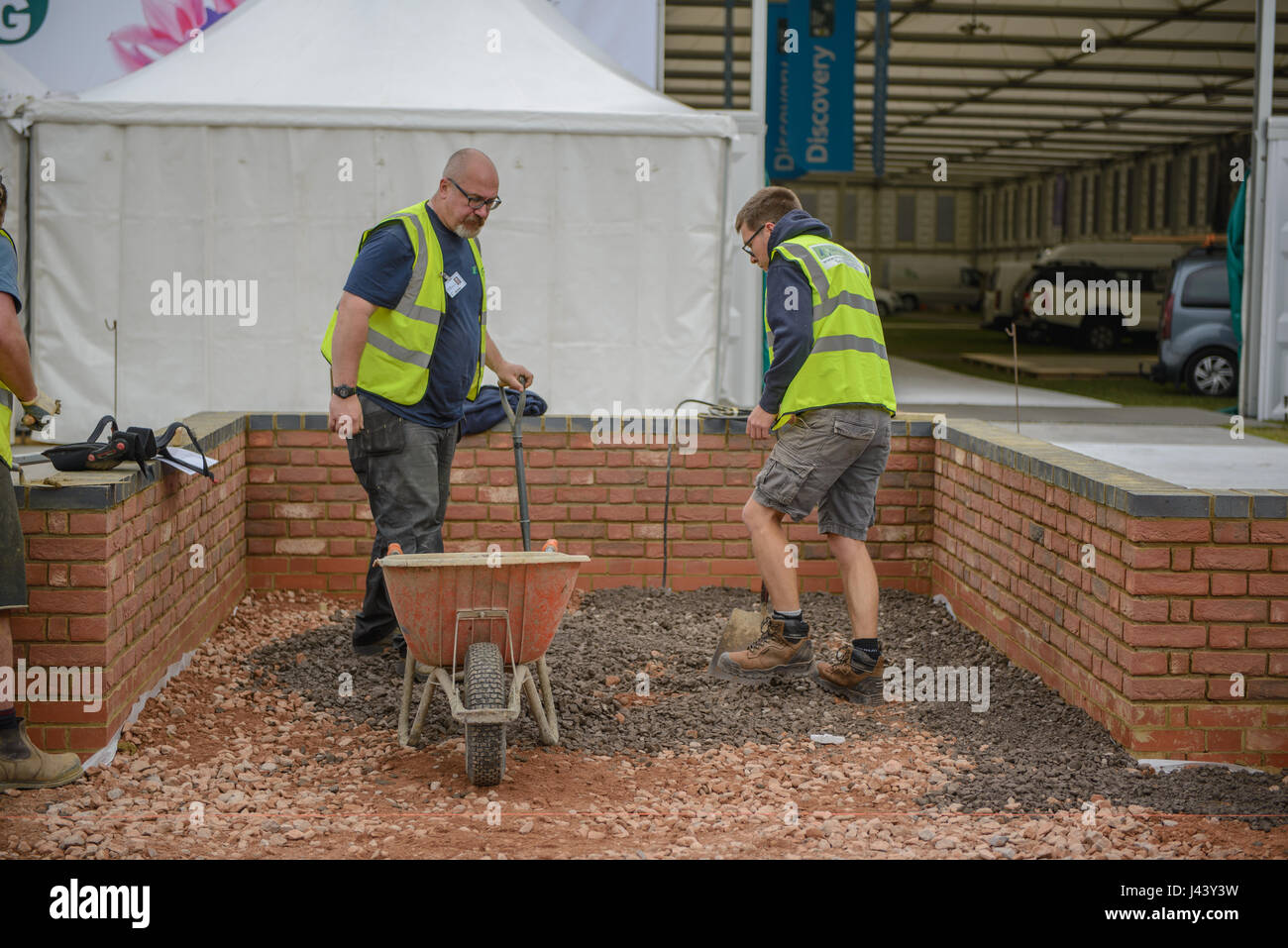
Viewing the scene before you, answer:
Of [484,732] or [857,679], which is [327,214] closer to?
[857,679]

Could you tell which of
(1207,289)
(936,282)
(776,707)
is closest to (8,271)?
(776,707)

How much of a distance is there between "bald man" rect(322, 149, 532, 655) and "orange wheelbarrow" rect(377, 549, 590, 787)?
2.82ft

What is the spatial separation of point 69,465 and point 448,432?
58.6 inches

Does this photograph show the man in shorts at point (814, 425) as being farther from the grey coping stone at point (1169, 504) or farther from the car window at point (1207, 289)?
the car window at point (1207, 289)

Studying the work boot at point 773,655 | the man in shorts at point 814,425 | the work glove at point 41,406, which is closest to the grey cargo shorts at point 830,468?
the man in shorts at point 814,425

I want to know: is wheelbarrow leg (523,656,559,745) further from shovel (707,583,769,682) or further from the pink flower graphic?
the pink flower graphic

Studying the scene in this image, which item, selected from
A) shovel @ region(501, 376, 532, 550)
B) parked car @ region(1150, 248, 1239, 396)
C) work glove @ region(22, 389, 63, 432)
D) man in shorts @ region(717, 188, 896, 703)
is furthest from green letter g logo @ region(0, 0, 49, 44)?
parked car @ region(1150, 248, 1239, 396)

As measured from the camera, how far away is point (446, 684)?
434cm

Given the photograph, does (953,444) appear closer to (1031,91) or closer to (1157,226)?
(1031,91)

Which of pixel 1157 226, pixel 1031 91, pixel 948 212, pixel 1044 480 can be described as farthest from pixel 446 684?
pixel 948 212

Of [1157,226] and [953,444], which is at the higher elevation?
[1157,226]

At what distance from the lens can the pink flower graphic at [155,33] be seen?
9836mm

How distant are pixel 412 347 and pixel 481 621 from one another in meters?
1.32

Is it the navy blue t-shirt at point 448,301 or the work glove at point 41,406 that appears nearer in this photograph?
the work glove at point 41,406
